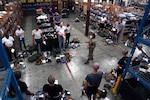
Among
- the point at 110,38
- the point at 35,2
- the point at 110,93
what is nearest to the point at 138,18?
the point at 110,38

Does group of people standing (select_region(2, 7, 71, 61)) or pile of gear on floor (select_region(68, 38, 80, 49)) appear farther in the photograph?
pile of gear on floor (select_region(68, 38, 80, 49))

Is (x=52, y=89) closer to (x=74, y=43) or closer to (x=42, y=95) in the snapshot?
(x=42, y=95)

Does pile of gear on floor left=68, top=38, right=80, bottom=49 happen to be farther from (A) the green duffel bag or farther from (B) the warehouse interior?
(A) the green duffel bag

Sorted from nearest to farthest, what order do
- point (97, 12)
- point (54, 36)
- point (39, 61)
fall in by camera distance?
point (39, 61) → point (54, 36) → point (97, 12)

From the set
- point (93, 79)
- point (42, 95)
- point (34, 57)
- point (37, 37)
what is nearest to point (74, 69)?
point (42, 95)

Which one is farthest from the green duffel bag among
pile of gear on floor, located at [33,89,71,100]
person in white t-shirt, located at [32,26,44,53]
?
pile of gear on floor, located at [33,89,71,100]

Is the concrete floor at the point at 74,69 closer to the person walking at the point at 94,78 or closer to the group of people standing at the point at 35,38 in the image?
the group of people standing at the point at 35,38

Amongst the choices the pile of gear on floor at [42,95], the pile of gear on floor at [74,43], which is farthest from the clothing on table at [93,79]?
the pile of gear on floor at [74,43]

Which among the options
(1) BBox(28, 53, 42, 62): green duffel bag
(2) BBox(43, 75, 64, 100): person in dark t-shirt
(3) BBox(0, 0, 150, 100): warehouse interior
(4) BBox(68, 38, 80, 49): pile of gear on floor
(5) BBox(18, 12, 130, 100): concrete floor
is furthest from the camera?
(4) BBox(68, 38, 80, 49): pile of gear on floor

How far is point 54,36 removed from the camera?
9578 millimetres

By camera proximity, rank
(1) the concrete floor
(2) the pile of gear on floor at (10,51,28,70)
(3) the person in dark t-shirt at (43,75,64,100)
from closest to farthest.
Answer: (3) the person in dark t-shirt at (43,75,64,100) → (1) the concrete floor → (2) the pile of gear on floor at (10,51,28,70)

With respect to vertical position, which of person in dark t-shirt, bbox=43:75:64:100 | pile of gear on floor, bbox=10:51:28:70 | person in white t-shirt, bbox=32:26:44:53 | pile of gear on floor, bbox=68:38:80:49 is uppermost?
person in white t-shirt, bbox=32:26:44:53

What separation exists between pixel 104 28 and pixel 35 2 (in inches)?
533

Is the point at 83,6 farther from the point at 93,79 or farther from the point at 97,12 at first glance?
the point at 93,79
